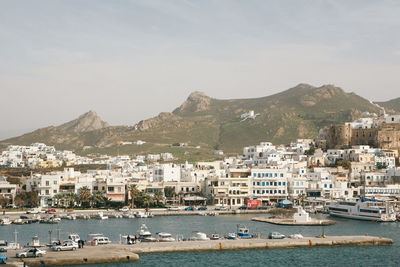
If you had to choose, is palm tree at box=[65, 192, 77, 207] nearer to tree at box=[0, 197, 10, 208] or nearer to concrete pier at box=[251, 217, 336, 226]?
tree at box=[0, 197, 10, 208]

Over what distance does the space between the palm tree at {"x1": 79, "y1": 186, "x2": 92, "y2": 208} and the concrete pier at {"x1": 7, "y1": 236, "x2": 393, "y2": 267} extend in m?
43.3

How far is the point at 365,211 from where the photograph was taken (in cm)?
8900

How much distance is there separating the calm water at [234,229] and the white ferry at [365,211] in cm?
250

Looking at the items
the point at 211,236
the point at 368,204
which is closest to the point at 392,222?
the point at 368,204

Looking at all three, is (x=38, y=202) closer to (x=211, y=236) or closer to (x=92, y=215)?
(x=92, y=215)

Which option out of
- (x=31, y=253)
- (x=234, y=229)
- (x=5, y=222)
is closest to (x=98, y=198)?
(x=5, y=222)

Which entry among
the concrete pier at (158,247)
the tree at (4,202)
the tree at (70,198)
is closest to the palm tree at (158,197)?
the tree at (70,198)

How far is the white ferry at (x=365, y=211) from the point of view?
8694 centimetres

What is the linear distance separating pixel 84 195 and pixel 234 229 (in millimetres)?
34205

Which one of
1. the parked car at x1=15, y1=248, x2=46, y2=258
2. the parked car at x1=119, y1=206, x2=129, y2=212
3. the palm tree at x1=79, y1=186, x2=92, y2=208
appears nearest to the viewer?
the parked car at x1=15, y1=248, x2=46, y2=258

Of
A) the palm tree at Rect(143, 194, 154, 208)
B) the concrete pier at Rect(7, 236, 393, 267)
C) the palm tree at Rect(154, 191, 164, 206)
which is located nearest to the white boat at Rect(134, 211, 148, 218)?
the palm tree at Rect(143, 194, 154, 208)

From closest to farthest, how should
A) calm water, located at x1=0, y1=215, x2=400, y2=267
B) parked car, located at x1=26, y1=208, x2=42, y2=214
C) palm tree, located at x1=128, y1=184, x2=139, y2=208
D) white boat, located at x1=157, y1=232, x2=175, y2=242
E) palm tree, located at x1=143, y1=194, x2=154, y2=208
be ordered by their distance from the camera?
calm water, located at x1=0, y1=215, x2=400, y2=267 → white boat, located at x1=157, y1=232, x2=175, y2=242 → parked car, located at x1=26, y1=208, x2=42, y2=214 → palm tree, located at x1=128, y1=184, x2=139, y2=208 → palm tree, located at x1=143, y1=194, x2=154, y2=208

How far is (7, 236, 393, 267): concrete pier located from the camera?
47.7 metres

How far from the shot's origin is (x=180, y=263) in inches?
1988
